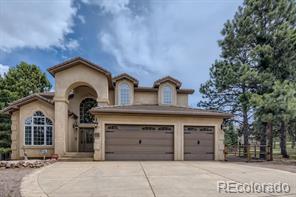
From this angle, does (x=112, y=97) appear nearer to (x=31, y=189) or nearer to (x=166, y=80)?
(x=166, y=80)

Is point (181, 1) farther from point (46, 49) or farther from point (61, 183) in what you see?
point (46, 49)

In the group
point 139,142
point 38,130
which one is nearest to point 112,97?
point 139,142

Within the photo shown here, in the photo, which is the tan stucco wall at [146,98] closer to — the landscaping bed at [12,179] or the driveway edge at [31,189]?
the landscaping bed at [12,179]

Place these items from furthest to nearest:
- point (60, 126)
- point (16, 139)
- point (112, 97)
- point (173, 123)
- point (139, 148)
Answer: point (112, 97) → point (16, 139) → point (60, 126) → point (173, 123) → point (139, 148)

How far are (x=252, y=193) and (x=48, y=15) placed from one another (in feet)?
52.9

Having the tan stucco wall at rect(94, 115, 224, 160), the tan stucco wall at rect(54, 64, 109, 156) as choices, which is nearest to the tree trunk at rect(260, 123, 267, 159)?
A: the tan stucco wall at rect(94, 115, 224, 160)

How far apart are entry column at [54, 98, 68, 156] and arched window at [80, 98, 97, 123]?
328 centimetres

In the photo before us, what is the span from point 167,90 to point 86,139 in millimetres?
8268

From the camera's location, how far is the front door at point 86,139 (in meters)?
22.2

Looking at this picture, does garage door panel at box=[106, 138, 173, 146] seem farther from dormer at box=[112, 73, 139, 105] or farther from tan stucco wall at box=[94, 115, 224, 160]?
dormer at box=[112, 73, 139, 105]

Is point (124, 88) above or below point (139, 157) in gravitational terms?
above

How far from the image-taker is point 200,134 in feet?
62.2

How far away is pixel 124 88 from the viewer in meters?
22.4

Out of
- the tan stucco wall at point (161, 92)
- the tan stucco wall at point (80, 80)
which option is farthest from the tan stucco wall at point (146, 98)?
the tan stucco wall at point (80, 80)
